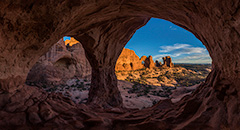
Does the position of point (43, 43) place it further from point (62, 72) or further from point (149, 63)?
point (149, 63)

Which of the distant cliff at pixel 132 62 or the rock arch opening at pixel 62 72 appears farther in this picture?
the distant cliff at pixel 132 62

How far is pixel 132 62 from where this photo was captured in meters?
41.4

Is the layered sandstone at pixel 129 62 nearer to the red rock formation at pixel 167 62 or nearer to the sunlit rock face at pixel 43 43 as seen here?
the red rock formation at pixel 167 62

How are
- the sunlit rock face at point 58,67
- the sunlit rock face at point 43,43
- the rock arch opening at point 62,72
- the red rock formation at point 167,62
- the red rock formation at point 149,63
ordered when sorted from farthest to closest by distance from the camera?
1. the red rock formation at point 167,62
2. the red rock formation at point 149,63
3. the sunlit rock face at point 58,67
4. the rock arch opening at point 62,72
5. the sunlit rock face at point 43,43

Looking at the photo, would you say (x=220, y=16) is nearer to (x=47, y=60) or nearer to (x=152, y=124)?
(x=152, y=124)

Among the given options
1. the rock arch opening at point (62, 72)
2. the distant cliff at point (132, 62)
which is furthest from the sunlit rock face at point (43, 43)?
the distant cliff at point (132, 62)

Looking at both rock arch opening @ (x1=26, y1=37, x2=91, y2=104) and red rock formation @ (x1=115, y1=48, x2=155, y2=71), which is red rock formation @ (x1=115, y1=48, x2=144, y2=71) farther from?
rock arch opening @ (x1=26, y1=37, x2=91, y2=104)

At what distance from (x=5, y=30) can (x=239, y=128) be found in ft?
14.7

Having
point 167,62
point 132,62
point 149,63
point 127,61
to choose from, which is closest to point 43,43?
point 127,61

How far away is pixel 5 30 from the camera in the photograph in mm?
2062

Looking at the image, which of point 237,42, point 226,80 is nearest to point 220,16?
point 237,42

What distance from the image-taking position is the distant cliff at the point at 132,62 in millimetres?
38131

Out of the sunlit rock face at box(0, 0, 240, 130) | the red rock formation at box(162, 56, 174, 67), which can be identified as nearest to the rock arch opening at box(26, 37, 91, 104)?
the sunlit rock face at box(0, 0, 240, 130)

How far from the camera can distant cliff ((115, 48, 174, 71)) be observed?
38131 millimetres
